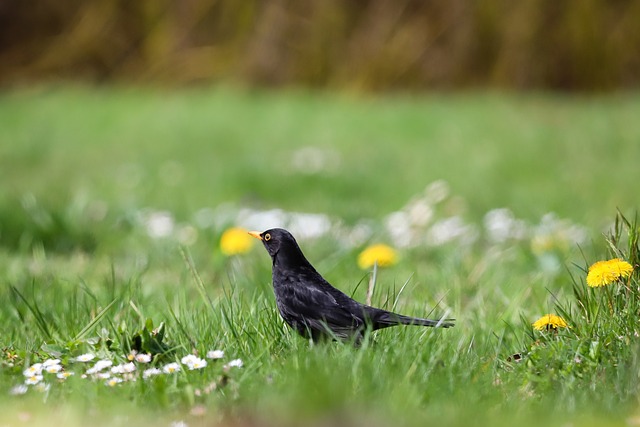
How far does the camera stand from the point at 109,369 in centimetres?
229

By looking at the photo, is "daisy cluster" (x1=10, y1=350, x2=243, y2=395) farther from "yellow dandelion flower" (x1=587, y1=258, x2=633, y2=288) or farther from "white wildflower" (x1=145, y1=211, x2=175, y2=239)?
"white wildflower" (x1=145, y1=211, x2=175, y2=239)

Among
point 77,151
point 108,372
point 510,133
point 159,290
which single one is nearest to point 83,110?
point 77,151

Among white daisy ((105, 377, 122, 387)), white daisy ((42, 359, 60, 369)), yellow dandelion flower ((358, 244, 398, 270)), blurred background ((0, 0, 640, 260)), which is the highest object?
blurred background ((0, 0, 640, 260))

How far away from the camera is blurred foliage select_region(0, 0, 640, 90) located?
30.9ft

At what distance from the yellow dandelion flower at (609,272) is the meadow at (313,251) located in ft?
0.04

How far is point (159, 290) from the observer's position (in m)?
3.38

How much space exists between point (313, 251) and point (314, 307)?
201 cm

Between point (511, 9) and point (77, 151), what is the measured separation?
173 inches

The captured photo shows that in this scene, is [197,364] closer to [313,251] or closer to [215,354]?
[215,354]

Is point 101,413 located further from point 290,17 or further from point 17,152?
point 290,17

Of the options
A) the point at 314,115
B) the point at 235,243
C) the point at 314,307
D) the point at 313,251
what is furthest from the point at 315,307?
the point at 314,115

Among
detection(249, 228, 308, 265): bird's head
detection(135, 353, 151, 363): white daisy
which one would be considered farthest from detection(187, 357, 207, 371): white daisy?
detection(249, 228, 308, 265): bird's head

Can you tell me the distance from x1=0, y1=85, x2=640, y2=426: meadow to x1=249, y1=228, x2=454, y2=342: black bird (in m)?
0.06

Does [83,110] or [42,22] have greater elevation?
[42,22]
